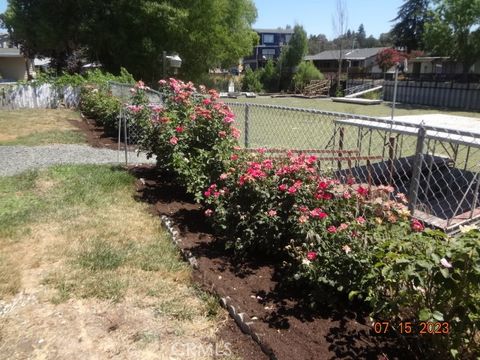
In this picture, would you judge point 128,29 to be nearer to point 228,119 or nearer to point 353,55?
point 228,119

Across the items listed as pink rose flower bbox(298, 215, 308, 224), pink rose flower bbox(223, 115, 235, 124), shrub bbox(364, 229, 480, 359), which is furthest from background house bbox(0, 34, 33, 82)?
shrub bbox(364, 229, 480, 359)

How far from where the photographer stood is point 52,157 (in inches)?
303

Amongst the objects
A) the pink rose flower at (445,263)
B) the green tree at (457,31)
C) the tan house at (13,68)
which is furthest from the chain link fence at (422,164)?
the tan house at (13,68)

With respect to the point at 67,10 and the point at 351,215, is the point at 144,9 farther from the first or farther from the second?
the point at 351,215

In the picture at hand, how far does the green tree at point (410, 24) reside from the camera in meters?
51.8

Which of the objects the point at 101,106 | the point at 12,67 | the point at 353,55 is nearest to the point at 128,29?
the point at 101,106

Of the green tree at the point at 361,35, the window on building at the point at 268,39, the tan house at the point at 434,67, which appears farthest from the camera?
the green tree at the point at 361,35

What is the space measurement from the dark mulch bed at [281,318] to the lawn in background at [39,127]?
6967 mm

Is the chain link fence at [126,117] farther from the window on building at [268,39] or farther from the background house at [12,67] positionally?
the window on building at [268,39]

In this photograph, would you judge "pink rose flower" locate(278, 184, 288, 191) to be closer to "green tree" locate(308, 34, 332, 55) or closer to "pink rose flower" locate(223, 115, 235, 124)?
"pink rose flower" locate(223, 115, 235, 124)

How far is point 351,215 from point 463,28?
28.9 metres

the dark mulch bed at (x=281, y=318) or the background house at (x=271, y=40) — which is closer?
the dark mulch bed at (x=281, y=318)

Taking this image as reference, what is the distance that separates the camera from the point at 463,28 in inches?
1044

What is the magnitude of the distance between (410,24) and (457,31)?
95.0 ft
